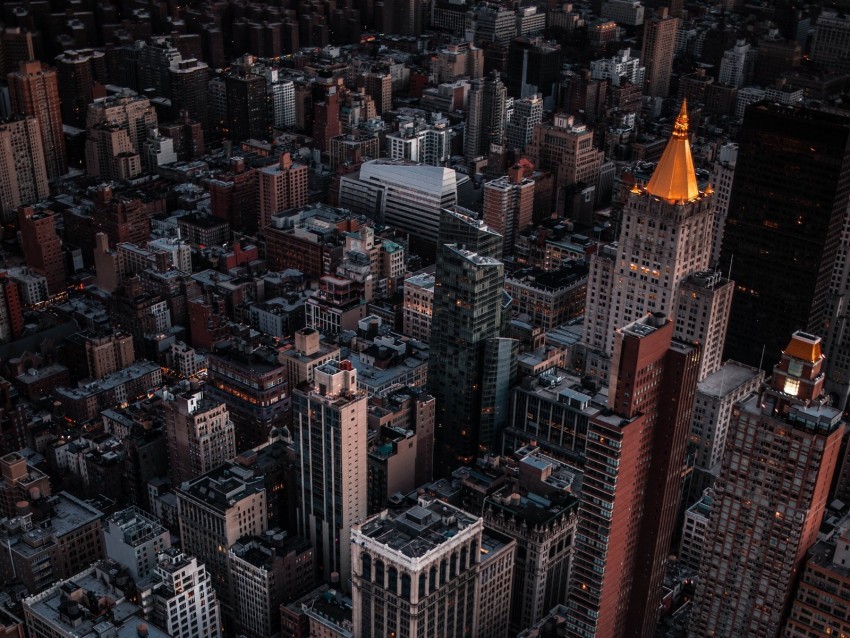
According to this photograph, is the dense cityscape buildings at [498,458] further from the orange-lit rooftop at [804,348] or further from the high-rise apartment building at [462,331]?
the high-rise apartment building at [462,331]

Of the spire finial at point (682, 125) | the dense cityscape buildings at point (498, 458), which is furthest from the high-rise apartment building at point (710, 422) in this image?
the spire finial at point (682, 125)

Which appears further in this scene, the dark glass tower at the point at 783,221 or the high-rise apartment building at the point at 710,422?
the dark glass tower at the point at 783,221

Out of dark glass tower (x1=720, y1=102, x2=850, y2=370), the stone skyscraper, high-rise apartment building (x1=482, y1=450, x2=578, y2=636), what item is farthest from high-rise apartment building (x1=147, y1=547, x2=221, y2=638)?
dark glass tower (x1=720, y1=102, x2=850, y2=370)

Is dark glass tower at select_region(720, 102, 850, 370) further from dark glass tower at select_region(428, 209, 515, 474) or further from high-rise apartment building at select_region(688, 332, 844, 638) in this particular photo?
high-rise apartment building at select_region(688, 332, 844, 638)

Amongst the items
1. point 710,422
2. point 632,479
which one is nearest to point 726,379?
point 710,422

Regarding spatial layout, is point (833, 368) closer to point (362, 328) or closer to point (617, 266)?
point (617, 266)

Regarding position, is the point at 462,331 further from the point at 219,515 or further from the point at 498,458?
the point at 219,515

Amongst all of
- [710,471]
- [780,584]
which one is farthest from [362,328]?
[780,584]
